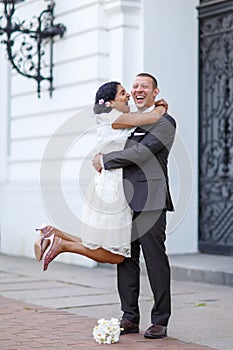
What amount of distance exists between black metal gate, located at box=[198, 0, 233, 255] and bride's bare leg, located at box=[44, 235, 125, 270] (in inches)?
189

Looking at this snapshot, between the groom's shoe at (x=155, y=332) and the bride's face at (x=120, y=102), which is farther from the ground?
the bride's face at (x=120, y=102)

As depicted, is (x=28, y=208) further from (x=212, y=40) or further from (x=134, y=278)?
(x=134, y=278)

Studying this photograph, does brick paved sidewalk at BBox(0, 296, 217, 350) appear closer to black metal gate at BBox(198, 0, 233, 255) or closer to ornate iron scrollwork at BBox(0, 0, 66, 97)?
black metal gate at BBox(198, 0, 233, 255)

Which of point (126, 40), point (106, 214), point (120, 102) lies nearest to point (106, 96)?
point (120, 102)

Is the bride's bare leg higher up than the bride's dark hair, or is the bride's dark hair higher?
the bride's dark hair

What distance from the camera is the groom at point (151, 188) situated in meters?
6.24

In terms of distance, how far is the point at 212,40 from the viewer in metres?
11.2

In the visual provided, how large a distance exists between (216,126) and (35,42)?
10.5 ft

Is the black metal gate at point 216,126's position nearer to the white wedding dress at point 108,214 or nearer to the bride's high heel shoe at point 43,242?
the white wedding dress at point 108,214

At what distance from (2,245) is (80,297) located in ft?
16.8

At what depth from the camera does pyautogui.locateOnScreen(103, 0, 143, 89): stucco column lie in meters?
10.8

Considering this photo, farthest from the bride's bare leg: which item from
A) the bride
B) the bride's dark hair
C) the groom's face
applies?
the groom's face

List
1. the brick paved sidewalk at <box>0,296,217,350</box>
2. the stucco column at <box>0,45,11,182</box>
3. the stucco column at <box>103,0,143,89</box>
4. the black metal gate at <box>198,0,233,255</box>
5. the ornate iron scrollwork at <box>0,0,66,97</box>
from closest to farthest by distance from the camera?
the brick paved sidewalk at <box>0,296,217,350</box> → the stucco column at <box>103,0,143,89</box> → the black metal gate at <box>198,0,233,255</box> → the ornate iron scrollwork at <box>0,0,66,97</box> → the stucco column at <box>0,45,11,182</box>

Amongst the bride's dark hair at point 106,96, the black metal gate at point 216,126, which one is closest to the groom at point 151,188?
the bride's dark hair at point 106,96
